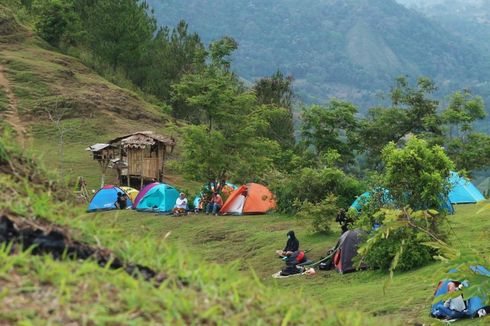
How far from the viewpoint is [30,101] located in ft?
122

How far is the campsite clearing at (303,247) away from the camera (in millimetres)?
7086

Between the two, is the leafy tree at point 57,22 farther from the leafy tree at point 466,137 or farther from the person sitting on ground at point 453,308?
the person sitting on ground at point 453,308

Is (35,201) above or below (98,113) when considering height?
below

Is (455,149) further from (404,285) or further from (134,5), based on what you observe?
(134,5)

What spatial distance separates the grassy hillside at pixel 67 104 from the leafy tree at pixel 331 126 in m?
7.53

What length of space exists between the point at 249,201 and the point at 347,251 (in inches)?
388

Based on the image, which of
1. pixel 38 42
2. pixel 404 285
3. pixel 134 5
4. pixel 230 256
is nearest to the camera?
pixel 404 285

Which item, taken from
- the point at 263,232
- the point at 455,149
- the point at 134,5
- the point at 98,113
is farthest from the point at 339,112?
the point at 134,5

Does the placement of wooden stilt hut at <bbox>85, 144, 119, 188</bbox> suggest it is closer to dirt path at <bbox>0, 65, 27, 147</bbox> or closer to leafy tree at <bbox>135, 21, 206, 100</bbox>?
dirt path at <bbox>0, 65, 27, 147</bbox>

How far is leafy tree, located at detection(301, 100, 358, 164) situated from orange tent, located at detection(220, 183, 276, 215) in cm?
1085

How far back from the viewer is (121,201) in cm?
2558

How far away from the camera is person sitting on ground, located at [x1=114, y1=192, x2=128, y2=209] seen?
2552 cm

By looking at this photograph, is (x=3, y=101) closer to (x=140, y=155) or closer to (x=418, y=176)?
(x=140, y=155)

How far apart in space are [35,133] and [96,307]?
108ft
